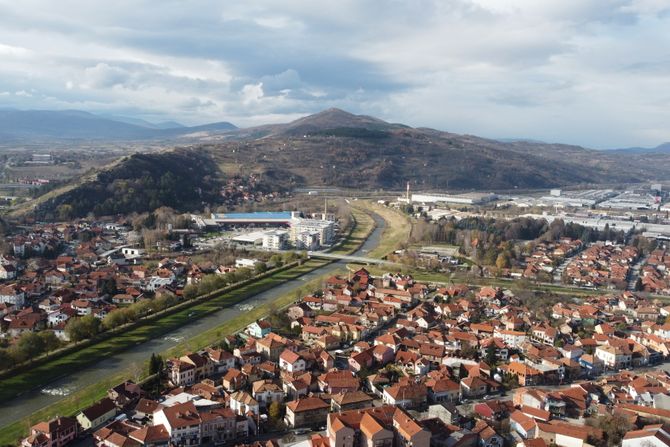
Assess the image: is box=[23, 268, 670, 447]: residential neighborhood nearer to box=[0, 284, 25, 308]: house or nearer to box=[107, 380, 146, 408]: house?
box=[107, 380, 146, 408]: house

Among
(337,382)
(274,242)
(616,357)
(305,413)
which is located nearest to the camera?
(305,413)

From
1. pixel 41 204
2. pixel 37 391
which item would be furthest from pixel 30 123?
pixel 37 391

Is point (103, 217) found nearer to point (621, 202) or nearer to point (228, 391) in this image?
point (228, 391)

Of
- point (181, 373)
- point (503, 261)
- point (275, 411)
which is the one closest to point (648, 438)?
point (275, 411)

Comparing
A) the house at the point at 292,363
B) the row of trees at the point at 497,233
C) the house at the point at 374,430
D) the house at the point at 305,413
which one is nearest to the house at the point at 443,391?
the house at the point at 374,430

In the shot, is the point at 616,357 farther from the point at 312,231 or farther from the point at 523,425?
the point at 312,231

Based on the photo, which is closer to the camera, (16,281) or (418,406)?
(418,406)
